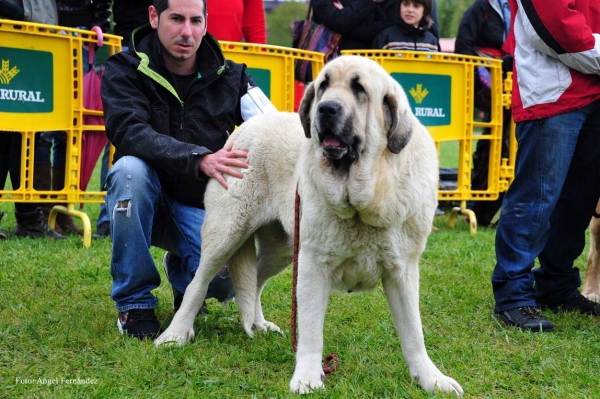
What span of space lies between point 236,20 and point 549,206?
3.29 meters

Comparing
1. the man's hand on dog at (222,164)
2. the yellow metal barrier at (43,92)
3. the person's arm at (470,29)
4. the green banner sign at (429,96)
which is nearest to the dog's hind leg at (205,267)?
the man's hand on dog at (222,164)

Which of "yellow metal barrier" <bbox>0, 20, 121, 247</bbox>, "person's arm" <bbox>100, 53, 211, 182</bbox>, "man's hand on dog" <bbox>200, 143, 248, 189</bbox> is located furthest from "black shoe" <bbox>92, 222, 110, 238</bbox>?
"man's hand on dog" <bbox>200, 143, 248, 189</bbox>

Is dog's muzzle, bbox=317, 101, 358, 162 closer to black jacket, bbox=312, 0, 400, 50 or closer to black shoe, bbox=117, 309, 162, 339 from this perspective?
black shoe, bbox=117, 309, 162, 339

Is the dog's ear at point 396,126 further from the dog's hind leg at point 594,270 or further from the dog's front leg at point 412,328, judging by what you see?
the dog's hind leg at point 594,270

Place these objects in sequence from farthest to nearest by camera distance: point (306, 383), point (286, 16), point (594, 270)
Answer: point (286, 16) → point (594, 270) → point (306, 383)

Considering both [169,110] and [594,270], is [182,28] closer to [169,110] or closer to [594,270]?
[169,110]

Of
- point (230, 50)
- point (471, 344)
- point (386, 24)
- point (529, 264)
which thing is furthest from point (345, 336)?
point (386, 24)

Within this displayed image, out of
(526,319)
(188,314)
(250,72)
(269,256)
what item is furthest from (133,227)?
(250,72)

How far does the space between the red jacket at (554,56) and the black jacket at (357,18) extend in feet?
10.6

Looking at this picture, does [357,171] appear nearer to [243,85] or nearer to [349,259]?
[349,259]

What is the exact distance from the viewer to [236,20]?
6.23 metres

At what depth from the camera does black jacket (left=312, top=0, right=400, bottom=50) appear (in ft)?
23.7

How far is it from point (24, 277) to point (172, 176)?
151 centimetres

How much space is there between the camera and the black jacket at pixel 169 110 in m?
3.71
